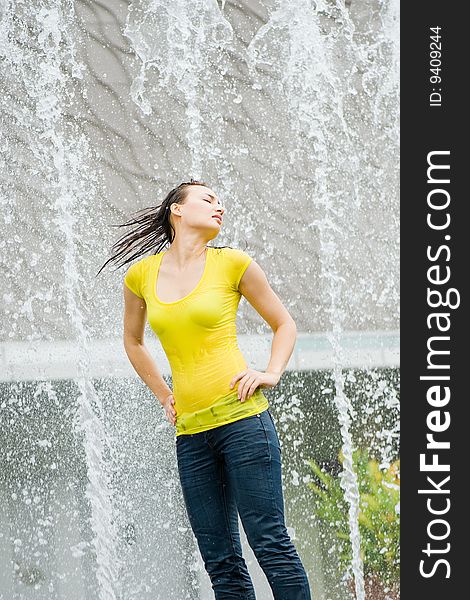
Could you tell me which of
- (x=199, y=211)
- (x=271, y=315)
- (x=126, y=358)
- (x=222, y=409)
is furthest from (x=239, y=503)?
(x=126, y=358)

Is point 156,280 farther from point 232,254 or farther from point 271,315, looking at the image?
point 271,315

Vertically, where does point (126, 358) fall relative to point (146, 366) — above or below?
above

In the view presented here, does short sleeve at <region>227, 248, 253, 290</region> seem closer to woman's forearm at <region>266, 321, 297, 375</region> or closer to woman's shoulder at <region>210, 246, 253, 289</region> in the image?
woman's shoulder at <region>210, 246, 253, 289</region>

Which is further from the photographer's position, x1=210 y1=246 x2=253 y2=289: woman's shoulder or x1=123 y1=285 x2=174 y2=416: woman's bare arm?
x1=123 y1=285 x2=174 y2=416: woman's bare arm

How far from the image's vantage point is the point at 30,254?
16.7 ft

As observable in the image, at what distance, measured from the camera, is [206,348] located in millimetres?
2324

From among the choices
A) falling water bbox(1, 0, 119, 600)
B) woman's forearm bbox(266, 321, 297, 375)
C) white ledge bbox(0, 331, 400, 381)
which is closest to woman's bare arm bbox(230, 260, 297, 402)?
woman's forearm bbox(266, 321, 297, 375)

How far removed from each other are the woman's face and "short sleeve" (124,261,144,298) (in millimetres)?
165

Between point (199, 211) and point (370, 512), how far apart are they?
2153 millimetres

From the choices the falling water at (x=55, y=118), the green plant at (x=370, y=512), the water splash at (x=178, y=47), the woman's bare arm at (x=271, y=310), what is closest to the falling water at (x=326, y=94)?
the water splash at (x=178, y=47)

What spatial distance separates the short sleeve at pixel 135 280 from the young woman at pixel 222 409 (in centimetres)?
3

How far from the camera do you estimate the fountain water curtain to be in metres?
4.80

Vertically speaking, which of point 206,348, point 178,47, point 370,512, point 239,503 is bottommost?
point 239,503

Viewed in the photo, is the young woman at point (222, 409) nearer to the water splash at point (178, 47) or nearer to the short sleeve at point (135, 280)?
the short sleeve at point (135, 280)
